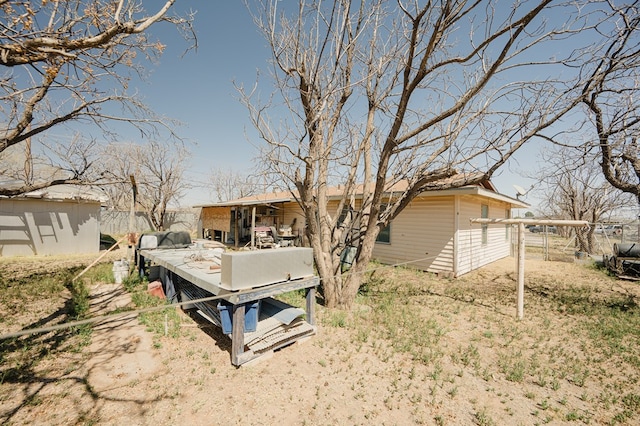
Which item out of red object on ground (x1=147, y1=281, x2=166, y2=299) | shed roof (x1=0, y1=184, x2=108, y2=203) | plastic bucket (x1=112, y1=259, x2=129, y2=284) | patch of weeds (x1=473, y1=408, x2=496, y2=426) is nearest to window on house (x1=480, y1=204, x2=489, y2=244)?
patch of weeds (x1=473, y1=408, x2=496, y2=426)

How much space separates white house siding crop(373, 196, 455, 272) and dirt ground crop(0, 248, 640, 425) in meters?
4.89

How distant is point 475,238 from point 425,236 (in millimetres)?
2348

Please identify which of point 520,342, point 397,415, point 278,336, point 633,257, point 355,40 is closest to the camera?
point 397,415

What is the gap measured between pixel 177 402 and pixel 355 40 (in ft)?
20.5

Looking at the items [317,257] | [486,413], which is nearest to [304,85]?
[317,257]

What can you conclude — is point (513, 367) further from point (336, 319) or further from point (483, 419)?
point (336, 319)

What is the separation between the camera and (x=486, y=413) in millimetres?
2900

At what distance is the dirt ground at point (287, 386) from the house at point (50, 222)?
11.8 metres

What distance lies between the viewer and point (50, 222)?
42.4 ft

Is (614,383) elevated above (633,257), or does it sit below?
below

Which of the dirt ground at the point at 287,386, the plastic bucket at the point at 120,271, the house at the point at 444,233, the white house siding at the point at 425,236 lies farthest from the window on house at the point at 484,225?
the plastic bucket at the point at 120,271

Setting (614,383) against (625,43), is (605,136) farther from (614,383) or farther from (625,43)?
(614,383)

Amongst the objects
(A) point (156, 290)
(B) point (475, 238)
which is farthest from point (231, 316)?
(B) point (475, 238)

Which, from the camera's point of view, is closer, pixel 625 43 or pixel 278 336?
pixel 278 336
